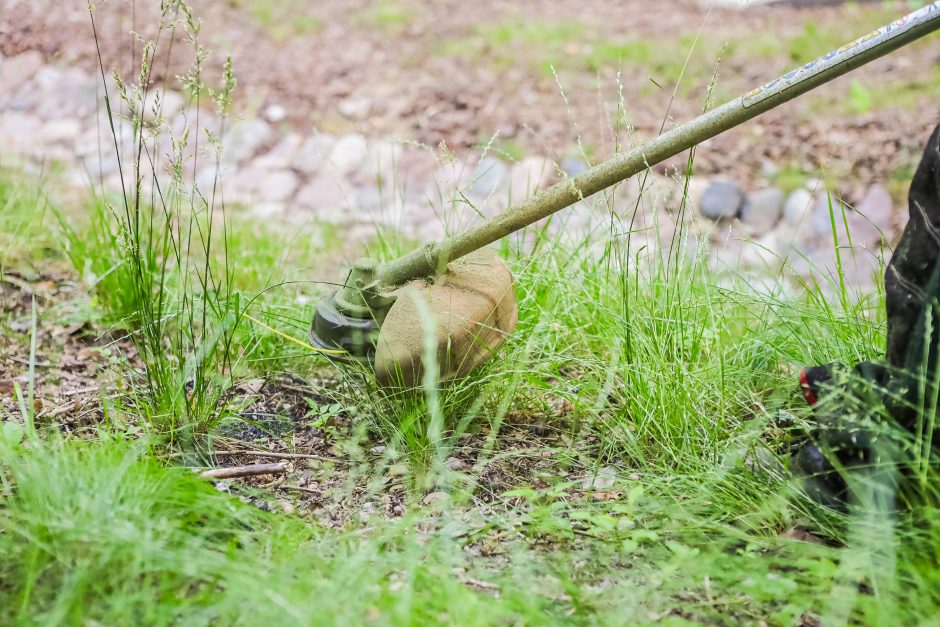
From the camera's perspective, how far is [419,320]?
6.51ft

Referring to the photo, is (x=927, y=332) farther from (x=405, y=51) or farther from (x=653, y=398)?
(x=405, y=51)

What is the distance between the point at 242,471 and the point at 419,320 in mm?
592

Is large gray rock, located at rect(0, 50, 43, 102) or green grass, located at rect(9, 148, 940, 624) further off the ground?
large gray rock, located at rect(0, 50, 43, 102)

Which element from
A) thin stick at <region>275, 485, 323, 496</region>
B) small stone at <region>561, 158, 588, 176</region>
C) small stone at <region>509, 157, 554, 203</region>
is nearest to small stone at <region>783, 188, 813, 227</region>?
small stone at <region>561, 158, 588, 176</region>

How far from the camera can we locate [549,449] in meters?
2.21

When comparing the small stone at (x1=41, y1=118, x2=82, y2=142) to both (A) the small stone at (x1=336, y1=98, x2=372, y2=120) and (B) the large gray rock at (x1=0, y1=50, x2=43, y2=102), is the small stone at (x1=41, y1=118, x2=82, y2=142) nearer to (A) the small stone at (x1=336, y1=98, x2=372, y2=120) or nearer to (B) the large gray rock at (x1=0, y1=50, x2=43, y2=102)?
(B) the large gray rock at (x1=0, y1=50, x2=43, y2=102)

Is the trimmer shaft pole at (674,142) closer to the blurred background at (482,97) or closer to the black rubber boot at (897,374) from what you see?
the black rubber boot at (897,374)

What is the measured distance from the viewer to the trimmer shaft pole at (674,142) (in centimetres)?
163

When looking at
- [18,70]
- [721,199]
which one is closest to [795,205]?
[721,199]

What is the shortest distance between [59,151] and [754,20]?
6118 millimetres

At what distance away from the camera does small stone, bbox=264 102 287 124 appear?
20.6 feet

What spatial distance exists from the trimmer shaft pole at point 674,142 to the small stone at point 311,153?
3.86 meters

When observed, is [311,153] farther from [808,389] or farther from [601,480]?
[808,389]

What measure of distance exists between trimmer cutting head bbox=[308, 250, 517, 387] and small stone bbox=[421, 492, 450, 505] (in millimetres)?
290
